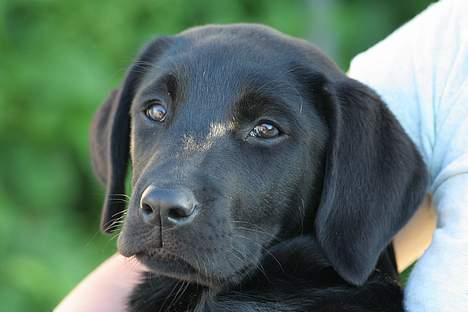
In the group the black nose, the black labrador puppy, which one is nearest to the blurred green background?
the black labrador puppy

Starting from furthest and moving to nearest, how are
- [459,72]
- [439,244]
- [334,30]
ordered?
[334,30], [459,72], [439,244]

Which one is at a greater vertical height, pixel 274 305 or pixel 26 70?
pixel 274 305

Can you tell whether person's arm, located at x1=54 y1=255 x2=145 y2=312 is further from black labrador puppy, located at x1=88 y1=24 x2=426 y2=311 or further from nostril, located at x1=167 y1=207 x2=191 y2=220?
nostril, located at x1=167 y1=207 x2=191 y2=220

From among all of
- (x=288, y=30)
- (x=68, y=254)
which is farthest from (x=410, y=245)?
(x=288, y=30)

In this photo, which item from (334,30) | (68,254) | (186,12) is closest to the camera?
(68,254)

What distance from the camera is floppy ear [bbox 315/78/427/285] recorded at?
258 cm

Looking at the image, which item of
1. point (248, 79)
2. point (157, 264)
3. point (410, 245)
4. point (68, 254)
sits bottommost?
point (68, 254)

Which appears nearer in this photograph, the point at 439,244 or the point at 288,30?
the point at 439,244

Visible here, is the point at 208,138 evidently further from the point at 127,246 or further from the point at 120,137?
the point at 120,137

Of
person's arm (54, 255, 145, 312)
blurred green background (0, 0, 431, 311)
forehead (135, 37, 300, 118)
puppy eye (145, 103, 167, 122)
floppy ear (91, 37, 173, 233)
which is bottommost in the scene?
blurred green background (0, 0, 431, 311)

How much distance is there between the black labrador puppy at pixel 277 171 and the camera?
2.50 meters

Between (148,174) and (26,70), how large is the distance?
2.54 metres

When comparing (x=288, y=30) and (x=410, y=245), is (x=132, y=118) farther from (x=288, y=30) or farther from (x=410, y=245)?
(x=288, y=30)

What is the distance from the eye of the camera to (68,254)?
4664 millimetres
